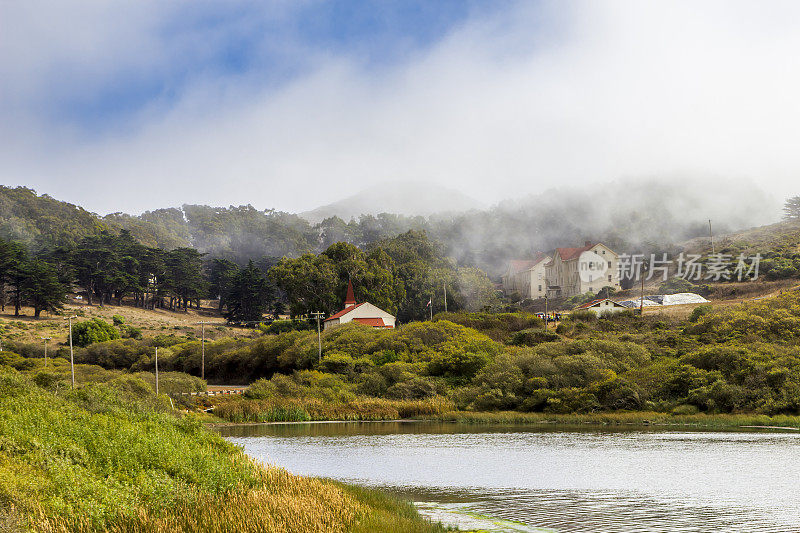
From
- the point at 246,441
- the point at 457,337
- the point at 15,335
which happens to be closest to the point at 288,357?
the point at 457,337

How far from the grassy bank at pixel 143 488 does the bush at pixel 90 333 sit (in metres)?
76.4

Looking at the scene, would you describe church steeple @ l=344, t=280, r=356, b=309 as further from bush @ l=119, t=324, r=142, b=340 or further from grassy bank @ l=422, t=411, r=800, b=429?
grassy bank @ l=422, t=411, r=800, b=429

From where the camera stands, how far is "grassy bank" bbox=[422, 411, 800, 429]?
40.7 meters

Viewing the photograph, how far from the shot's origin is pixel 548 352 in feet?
187

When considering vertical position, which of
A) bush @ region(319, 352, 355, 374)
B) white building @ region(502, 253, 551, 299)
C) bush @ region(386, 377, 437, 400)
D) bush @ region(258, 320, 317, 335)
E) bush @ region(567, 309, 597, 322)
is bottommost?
bush @ region(386, 377, 437, 400)

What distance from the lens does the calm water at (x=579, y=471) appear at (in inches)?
712

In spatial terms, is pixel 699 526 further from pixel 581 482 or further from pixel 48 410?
pixel 48 410

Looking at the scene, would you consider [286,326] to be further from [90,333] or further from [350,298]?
[90,333]

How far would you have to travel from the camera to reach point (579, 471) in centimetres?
2581

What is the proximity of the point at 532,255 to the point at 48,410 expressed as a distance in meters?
144

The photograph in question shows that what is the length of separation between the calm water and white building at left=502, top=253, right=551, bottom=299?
87.3m

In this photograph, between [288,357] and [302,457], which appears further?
[288,357]

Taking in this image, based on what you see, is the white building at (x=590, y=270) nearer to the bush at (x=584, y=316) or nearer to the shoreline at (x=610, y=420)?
the bush at (x=584, y=316)

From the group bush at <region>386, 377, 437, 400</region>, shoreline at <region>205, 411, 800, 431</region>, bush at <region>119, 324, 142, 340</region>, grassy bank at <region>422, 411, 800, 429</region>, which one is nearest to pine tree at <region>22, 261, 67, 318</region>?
bush at <region>119, 324, 142, 340</region>
